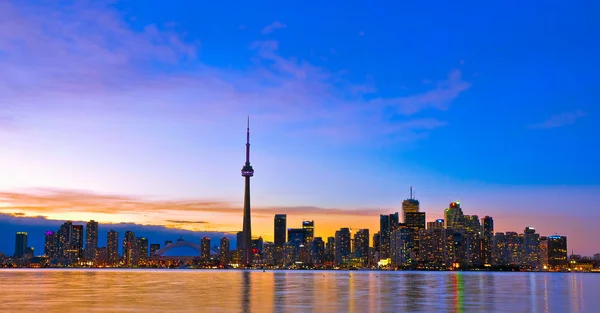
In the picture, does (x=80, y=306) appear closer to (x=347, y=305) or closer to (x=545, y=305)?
(x=347, y=305)

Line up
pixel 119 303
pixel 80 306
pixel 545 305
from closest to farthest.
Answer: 1. pixel 80 306
2. pixel 119 303
3. pixel 545 305

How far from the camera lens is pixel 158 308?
74.2m

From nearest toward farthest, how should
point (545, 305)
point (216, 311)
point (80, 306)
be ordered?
point (216, 311) → point (80, 306) → point (545, 305)

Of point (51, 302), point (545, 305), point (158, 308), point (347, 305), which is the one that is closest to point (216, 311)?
point (158, 308)

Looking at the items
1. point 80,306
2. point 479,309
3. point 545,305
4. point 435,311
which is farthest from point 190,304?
point 545,305

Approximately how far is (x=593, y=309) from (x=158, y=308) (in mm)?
51857

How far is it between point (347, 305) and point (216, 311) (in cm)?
1904

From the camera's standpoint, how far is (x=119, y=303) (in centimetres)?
8238

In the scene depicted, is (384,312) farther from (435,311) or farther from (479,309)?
(479,309)

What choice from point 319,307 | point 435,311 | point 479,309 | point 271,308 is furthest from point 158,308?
point 479,309

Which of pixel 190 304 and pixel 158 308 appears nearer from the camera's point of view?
pixel 158 308

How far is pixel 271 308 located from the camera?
77.8 meters

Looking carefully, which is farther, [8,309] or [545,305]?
[545,305]

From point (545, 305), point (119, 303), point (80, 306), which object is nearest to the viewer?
point (80, 306)
